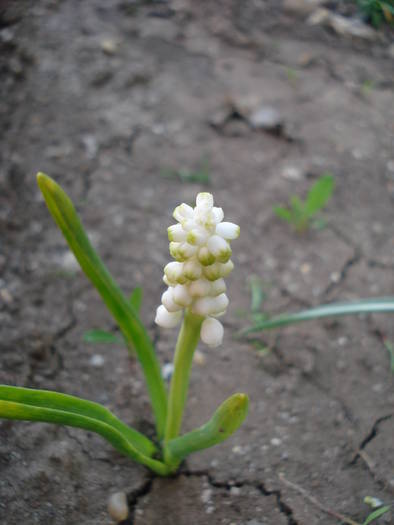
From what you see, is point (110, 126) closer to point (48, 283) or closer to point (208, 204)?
point (48, 283)

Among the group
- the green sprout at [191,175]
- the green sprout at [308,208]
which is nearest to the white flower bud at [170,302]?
the green sprout at [308,208]

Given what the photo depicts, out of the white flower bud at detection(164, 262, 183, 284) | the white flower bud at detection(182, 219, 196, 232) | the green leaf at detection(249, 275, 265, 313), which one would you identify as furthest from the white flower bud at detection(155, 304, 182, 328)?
the green leaf at detection(249, 275, 265, 313)

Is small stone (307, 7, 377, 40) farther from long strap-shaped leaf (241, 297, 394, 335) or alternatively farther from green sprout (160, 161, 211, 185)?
long strap-shaped leaf (241, 297, 394, 335)

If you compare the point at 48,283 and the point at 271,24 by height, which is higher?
the point at 271,24

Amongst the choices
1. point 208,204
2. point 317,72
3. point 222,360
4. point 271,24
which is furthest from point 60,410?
point 271,24

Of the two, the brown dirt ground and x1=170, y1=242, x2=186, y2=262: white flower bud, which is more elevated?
x1=170, y1=242, x2=186, y2=262: white flower bud

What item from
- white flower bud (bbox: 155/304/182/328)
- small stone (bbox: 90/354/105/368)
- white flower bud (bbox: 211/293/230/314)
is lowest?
small stone (bbox: 90/354/105/368)
